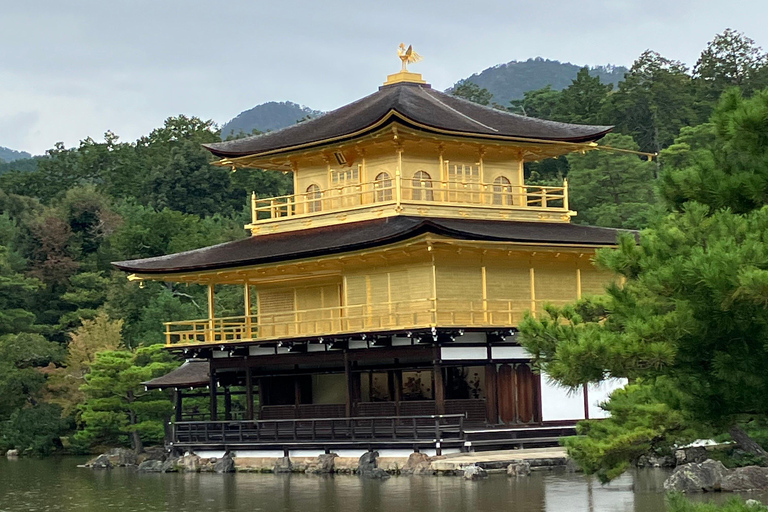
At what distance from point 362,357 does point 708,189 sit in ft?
69.6

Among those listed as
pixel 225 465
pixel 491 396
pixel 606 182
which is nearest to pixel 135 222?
pixel 606 182

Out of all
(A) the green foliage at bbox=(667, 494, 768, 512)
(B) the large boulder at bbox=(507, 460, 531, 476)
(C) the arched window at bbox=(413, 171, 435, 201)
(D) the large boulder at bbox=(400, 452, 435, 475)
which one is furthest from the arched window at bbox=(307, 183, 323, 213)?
(A) the green foliage at bbox=(667, 494, 768, 512)

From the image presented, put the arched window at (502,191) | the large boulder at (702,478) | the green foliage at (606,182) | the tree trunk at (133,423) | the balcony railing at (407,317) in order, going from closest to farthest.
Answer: the large boulder at (702,478), the balcony railing at (407,317), the arched window at (502,191), the tree trunk at (133,423), the green foliage at (606,182)

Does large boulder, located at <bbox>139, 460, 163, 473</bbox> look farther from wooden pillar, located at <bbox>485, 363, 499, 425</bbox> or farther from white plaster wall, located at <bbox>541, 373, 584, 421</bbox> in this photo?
white plaster wall, located at <bbox>541, 373, 584, 421</bbox>

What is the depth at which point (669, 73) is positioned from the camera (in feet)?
245

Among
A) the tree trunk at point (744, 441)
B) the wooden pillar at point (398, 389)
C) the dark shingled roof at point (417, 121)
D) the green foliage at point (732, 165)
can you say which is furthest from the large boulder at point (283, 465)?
the tree trunk at point (744, 441)

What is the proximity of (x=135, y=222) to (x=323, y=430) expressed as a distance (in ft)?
104

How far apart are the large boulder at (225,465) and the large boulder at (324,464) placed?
3.10 m

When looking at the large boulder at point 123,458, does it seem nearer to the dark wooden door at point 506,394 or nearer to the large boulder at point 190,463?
the large boulder at point 190,463

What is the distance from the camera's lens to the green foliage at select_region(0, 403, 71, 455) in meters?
47.6

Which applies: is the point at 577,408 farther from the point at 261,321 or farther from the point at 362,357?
the point at 261,321

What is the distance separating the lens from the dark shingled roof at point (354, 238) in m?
33.5

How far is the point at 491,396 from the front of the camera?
34938 millimetres

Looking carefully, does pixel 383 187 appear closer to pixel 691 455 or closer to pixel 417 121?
pixel 417 121
